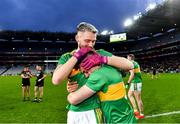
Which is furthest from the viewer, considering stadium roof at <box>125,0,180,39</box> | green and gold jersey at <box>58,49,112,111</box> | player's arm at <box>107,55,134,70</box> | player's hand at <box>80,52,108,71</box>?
stadium roof at <box>125,0,180,39</box>

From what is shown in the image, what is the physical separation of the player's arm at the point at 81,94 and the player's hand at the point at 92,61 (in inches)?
8.4

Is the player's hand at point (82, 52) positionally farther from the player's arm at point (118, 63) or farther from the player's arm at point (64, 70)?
the player's arm at point (118, 63)

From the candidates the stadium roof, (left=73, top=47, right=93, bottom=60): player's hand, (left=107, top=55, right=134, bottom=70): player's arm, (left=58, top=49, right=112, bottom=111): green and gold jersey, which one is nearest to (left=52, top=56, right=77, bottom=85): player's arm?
(left=73, top=47, right=93, bottom=60): player's hand

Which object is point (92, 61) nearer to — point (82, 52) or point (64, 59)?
point (82, 52)

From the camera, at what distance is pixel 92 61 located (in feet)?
11.3

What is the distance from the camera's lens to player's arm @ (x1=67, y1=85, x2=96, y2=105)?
11.7ft

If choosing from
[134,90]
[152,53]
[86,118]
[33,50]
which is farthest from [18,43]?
[86,118]

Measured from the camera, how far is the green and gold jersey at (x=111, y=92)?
3535mm

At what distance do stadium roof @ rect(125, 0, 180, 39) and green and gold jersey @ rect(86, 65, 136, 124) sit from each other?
2647 inches

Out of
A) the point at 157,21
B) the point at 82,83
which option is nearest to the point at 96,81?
the point at 82,83

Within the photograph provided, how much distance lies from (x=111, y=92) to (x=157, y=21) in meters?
84.8

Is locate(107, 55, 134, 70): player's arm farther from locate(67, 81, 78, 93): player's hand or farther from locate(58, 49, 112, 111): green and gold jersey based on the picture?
locate(67, 81, 78, 93): player's hand

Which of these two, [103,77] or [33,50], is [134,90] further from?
[33,50]

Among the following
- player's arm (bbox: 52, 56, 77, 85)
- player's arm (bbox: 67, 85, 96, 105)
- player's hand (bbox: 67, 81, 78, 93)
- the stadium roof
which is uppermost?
the stadium roof
